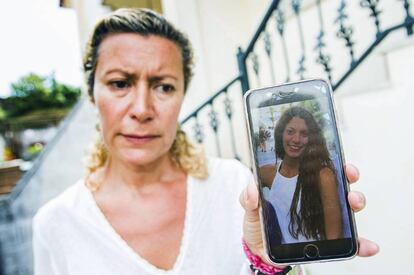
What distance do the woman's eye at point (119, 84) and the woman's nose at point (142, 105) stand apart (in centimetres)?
4

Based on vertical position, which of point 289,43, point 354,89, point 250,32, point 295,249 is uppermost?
point 250,32

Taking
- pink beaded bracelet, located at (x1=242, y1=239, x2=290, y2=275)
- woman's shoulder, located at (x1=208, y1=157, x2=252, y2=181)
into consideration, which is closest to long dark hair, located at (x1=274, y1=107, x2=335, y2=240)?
pink beaded bracelet, located at (x1=242, y1=239, x2=290, y2=275)

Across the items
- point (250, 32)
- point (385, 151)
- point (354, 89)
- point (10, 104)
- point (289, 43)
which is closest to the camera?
point (385, 151)

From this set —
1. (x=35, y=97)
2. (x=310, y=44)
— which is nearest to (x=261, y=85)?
(x=310, y=44)

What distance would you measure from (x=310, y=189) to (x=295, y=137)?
116 millimetres

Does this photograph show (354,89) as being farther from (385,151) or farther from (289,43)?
(289,43)

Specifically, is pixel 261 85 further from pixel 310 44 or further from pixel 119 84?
pixel 119 84

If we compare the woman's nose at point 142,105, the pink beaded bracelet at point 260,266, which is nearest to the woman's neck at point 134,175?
the woman's nose at point 142,105

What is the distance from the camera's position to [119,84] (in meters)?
0.98

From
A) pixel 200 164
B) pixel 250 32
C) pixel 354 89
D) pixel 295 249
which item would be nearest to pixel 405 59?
pixel 354 89

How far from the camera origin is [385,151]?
54.9 inches

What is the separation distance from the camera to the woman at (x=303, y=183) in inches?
25.6

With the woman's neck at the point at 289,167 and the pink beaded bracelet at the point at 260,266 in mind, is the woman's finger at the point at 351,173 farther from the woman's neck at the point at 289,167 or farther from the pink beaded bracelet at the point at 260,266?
the pink beaded bracelet at the point at 260,266

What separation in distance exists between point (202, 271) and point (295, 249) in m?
0.37
